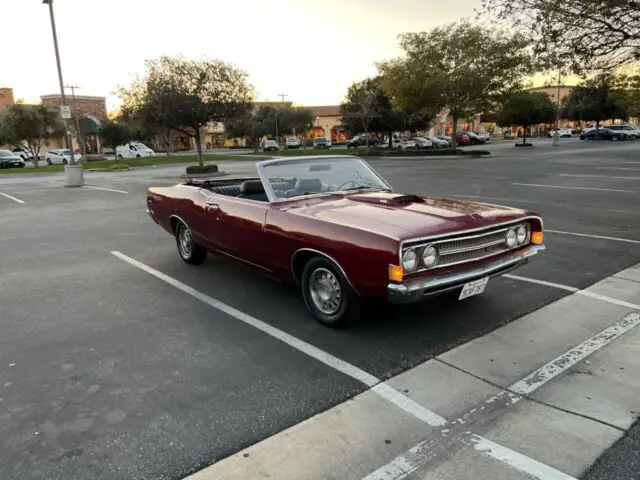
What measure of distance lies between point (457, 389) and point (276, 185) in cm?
270

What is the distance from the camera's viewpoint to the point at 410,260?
3727 mm

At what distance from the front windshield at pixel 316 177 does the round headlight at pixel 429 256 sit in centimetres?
168

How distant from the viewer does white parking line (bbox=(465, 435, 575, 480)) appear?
250 centimetres

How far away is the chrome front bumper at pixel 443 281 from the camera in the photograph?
3660 mm

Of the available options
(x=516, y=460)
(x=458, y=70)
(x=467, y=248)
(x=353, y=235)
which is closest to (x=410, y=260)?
(x=353, y=235)

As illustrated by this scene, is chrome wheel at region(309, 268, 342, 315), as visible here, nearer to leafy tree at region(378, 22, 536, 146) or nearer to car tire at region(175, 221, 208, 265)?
car tire at region(175, 221, 208, 265)

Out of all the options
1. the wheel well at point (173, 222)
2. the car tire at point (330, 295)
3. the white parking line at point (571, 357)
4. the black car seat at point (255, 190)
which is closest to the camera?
the white parking line at point (571, 357)

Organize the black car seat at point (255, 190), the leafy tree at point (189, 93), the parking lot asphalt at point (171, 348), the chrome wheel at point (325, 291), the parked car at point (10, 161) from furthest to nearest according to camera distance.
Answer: the parked car at point (10, 161)
the leafy tree at point (189, 93)
the black car seat at point (255, 190)
the chrome wheel at point (325, 291)
the parking lot asphalt at point (171, 348)

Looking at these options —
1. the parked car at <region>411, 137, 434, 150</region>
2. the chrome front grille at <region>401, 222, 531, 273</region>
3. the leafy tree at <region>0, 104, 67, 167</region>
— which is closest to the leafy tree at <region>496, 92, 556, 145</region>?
the parked car at <region>411, 137, 434, 150</region>

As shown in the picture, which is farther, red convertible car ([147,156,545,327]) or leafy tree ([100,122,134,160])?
leafy tree ([100,122,134,160])

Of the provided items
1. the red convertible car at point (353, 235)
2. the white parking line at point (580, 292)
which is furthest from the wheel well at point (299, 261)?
the white parking line at point (580, 292)

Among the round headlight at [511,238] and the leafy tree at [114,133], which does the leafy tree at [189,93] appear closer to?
the leafy tree at [114,133]

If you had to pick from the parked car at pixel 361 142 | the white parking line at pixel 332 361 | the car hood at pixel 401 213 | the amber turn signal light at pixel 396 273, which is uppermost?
the parked car at pixel 361 142

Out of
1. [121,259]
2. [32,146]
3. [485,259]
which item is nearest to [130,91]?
[32,146]
